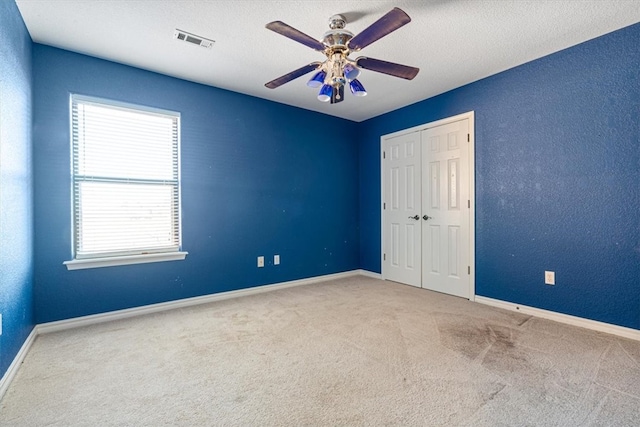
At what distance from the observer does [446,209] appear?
3.81m

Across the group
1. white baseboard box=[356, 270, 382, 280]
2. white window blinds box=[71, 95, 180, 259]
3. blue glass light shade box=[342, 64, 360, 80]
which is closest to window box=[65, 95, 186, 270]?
white window blinds box=[71, 95, 180, 259]

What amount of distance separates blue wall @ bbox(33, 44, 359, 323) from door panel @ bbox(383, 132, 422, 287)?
2.10ft

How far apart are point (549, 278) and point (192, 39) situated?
390cm

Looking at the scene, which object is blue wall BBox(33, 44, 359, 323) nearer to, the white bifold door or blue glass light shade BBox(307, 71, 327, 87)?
the white bifold door

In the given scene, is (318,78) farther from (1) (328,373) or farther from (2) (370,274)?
(2) (370,274)

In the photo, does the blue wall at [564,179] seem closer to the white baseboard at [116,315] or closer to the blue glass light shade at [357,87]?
the blue glass light shade at [357,87]

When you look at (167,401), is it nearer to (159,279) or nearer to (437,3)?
(159,279)

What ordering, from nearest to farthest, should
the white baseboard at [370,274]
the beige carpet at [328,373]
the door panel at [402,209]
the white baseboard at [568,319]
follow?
the beige carpet at [328,373] < the white baseboard at [568,319] < the door panel at [402,209] < the white baseboard at [370,274]

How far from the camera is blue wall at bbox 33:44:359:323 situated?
271cm

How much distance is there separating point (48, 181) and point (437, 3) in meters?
3.48

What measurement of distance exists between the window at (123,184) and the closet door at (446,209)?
3029mm

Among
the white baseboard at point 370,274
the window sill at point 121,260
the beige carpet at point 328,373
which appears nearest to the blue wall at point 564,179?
the beige carpet at point 328,373

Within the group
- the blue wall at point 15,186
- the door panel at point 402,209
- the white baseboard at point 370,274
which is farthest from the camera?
the white baseboard at point 370,274

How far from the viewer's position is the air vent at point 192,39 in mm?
2516
